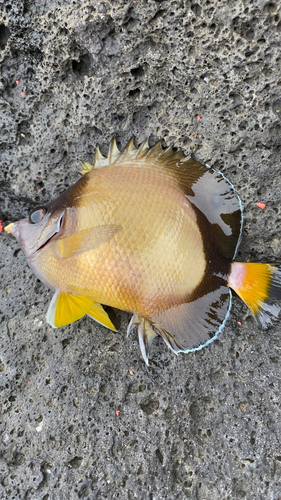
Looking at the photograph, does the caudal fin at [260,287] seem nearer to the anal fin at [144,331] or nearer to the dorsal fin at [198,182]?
the dorsal fin at [198,182]

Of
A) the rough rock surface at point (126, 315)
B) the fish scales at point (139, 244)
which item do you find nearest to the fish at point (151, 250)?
the fish scales at point (139, 244)

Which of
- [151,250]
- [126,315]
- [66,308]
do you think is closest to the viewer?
[151,250]

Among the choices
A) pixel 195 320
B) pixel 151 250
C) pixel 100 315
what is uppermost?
pixel 151 250

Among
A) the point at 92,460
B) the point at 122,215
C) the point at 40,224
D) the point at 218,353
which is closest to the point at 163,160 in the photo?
the point at 122,215

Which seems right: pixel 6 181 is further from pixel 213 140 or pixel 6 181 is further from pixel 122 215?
pixel 213 140

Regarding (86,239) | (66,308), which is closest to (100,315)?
(66,308)

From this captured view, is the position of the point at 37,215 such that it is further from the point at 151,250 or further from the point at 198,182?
the point at 198,182

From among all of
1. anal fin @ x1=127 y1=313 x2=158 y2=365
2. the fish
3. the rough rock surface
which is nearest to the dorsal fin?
the fish

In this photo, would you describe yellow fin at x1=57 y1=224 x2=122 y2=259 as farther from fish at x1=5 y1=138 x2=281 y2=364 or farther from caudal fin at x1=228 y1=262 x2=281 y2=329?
caudal fin at x1=228 y1=262 x2=281 y2=329

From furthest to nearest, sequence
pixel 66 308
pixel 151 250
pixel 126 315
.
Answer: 1. pixel 126 315
2. pixel 66 308
3. pixel 151 250
